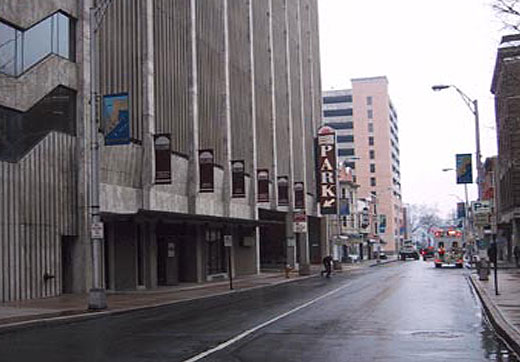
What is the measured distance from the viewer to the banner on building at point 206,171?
3616 centimetres

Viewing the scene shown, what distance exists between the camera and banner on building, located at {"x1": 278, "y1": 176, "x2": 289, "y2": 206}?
2072 inches

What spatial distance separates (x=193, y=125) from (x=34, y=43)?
40.9ft

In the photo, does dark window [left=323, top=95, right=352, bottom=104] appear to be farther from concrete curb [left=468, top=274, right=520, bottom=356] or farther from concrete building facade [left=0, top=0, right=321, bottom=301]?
concrete curb [left=468, top=274, right=520, bottom=356]

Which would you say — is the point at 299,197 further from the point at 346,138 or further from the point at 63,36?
the point at 346,138

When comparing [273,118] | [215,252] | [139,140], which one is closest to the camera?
[139,140]

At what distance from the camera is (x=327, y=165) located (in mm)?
61844

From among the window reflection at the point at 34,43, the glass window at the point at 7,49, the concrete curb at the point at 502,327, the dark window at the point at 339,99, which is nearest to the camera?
the concrete curb at the point at 502,327

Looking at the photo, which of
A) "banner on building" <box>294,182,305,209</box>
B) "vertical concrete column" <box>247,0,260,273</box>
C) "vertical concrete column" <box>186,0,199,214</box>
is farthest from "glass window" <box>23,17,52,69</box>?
"banner on building" <box>294,182,305,209</box>

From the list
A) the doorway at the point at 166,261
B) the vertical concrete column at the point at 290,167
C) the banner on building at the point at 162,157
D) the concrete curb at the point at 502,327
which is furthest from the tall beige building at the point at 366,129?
the concrete curb at the point at 502,327

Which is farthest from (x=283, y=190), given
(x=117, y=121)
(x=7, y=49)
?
(x=117, y=121)

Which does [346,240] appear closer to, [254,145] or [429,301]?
[254,145]

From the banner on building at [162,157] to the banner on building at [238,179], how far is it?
999cm

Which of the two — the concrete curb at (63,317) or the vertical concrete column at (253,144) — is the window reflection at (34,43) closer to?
the concrete curb at (63,317)

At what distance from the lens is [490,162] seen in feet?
260
